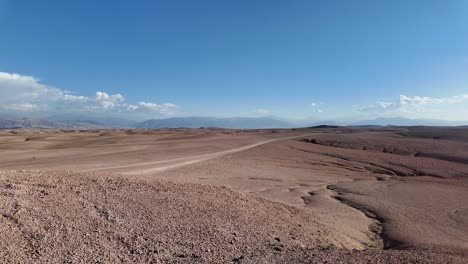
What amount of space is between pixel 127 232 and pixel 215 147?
115 ft

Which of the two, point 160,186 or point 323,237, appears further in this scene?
point 160,186

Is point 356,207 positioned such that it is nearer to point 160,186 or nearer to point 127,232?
point 160,186

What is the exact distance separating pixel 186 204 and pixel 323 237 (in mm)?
4790

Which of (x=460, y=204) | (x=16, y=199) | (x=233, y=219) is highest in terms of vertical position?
(x=16, y=199)

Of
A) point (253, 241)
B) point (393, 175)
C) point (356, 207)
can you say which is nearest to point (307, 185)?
point (356, 207)

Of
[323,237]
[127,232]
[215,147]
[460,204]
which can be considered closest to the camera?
[127,232]

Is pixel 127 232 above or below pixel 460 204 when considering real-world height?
above

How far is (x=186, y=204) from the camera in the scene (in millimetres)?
13383

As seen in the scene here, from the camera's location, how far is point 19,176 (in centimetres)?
1327

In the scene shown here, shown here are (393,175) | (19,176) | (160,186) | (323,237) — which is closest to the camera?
(323,237)

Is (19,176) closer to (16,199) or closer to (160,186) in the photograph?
(16,199)

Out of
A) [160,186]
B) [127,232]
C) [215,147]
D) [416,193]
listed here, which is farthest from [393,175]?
[127,232]

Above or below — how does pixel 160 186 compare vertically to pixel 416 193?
above

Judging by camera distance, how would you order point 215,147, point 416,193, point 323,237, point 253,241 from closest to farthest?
point 253,241
point 323,237
point 416,193
point 215,147
